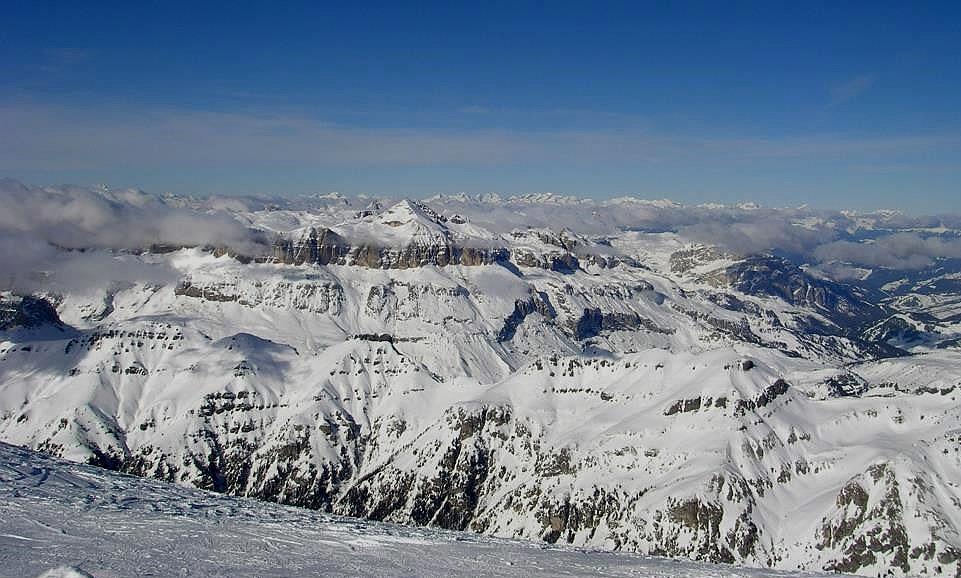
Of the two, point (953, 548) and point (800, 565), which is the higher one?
point (953, 548)

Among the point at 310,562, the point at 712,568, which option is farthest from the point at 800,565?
the point at 310,562

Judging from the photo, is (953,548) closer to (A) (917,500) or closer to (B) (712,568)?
(A) (917,500)

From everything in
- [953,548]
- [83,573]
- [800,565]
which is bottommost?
[800,565]

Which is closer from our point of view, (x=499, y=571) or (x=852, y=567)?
(x=499, y=571)

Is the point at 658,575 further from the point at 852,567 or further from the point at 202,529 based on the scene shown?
the point at 852,567

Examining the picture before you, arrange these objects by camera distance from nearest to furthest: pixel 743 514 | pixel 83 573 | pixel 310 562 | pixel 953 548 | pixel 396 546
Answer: pixel 83 573
pixel 310 562
pixel 396 546
pixel 953 548
pixel 743 514

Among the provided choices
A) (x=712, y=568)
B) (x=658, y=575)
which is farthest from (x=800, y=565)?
(x=658, y=575)

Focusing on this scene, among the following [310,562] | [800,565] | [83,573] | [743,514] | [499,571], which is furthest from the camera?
[743,514]
